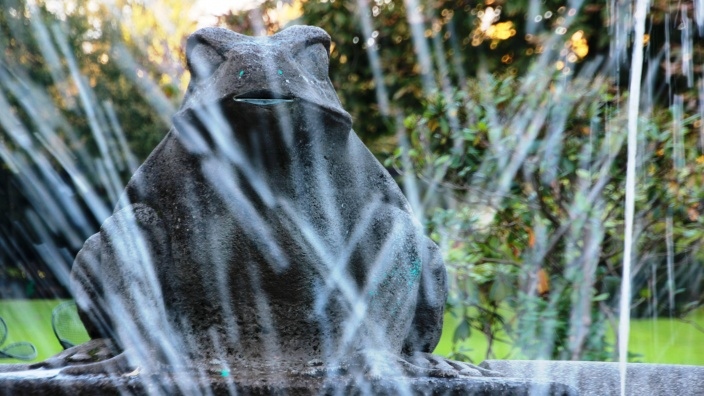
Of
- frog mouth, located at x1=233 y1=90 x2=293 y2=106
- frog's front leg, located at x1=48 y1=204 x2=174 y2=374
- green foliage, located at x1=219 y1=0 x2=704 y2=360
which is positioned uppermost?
frog mouth, located at x1=233 y1=90 x2=293 y2=106

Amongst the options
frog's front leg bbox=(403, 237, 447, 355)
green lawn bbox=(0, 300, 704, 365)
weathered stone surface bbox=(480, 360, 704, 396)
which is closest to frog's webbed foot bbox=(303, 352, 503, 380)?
frog's front leg bbox=(403, 237, 447, 355)

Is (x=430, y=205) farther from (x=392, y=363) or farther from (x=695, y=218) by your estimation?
(x=392, y=363)

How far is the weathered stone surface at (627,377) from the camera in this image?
12.4 feet

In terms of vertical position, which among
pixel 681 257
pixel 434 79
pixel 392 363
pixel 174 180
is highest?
pixel 174 180

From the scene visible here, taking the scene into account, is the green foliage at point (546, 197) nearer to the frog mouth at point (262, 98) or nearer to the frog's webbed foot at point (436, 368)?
the frog's webbed foot at point (436, 368)

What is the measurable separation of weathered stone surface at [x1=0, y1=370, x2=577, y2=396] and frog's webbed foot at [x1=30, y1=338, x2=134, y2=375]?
76mm

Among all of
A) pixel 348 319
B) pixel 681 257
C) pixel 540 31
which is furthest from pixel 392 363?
pixel 540 31

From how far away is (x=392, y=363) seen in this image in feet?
8.23

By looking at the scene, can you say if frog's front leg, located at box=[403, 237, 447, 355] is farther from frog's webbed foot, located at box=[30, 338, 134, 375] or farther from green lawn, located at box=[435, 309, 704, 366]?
green lawn, located at box=[435, 309, 704, 366]

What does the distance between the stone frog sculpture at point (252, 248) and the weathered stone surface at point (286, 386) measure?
0.18 metres

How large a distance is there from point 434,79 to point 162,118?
36.9 feet

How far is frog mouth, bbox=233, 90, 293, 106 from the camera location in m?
2.57

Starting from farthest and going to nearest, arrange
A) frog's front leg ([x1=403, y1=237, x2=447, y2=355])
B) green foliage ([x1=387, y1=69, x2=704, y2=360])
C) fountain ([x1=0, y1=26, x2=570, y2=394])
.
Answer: green foliage ([x1=387, y1=69, x2=704, y2=360]), frog's front leg ([x1=403, y1=237, x2=447, y2=355]), fountain ([x1=0, y1=26, x2=570, y2=394])

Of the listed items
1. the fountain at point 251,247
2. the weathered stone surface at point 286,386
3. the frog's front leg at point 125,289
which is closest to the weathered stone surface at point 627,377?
the fountain at point 251,247
